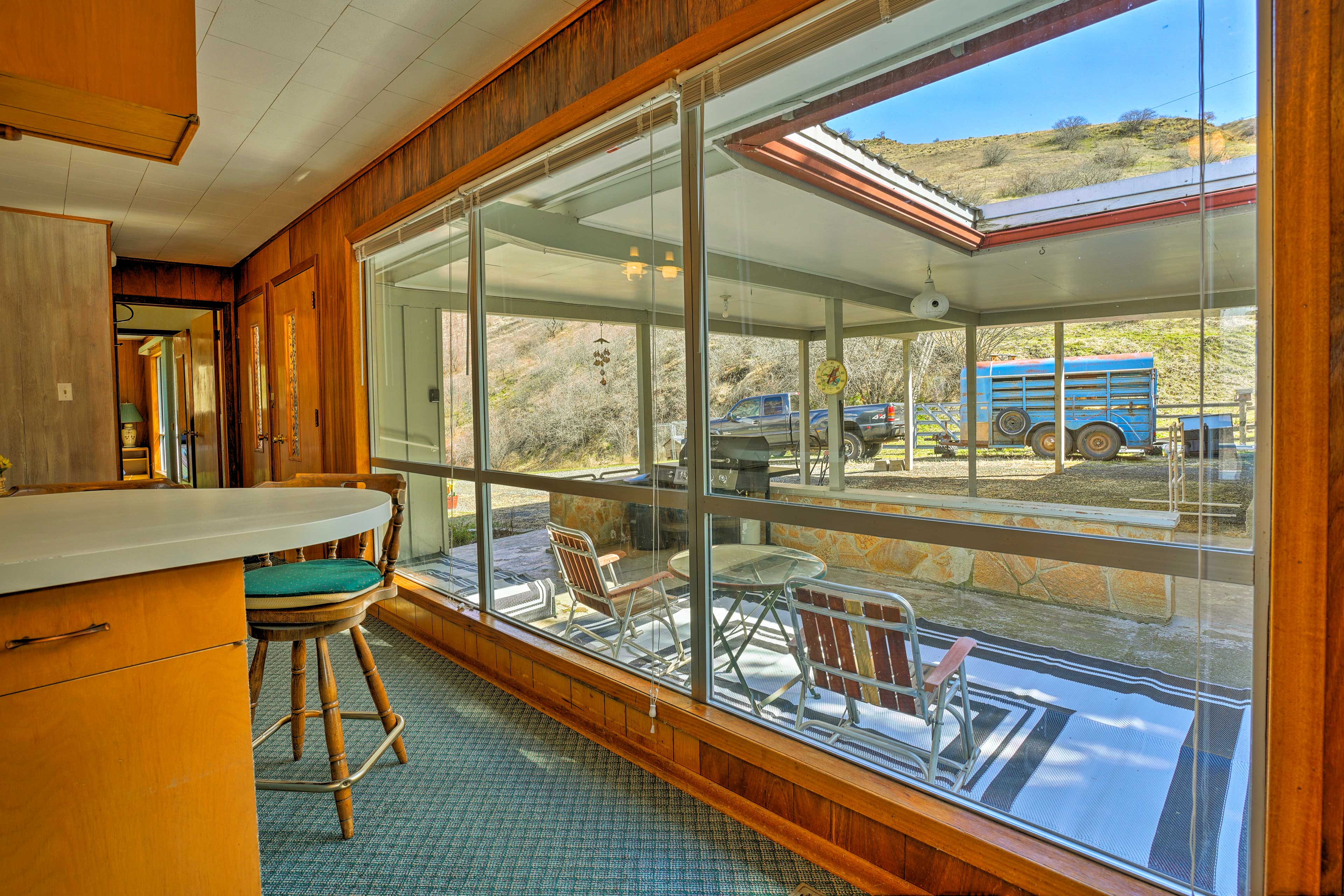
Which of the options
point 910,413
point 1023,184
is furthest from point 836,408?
point 1023,184

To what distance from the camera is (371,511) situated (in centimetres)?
141

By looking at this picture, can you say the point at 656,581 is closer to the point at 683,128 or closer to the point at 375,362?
the point at 683,128

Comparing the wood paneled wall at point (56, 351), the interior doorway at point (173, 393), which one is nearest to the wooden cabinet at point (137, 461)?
the interior doorway at point (173, 393)

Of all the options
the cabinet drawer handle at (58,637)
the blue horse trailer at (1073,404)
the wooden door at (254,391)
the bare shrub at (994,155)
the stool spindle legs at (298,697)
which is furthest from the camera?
the wooden door at (254,391)

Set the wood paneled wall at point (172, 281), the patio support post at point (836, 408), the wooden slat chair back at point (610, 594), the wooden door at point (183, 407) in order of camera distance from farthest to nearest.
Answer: the wooden door at point (183, 407), the wood paneled wall at point (172, 281), the wooden slat chair back at point (610, 594), the patio support post at point (836, 408)

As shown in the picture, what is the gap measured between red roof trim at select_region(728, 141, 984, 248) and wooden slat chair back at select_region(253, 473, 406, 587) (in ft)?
4.59

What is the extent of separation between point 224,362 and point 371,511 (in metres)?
5.99

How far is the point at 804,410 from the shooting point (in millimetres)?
1866

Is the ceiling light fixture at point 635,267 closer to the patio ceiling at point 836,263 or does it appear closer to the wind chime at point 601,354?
the patio ceiling at point 836,263

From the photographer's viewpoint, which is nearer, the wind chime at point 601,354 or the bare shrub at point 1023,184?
the bare shrub at point 1023,184

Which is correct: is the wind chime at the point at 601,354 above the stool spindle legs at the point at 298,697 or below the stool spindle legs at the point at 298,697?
above

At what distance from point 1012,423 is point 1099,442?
0.17m

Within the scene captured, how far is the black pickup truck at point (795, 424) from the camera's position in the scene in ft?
5.57

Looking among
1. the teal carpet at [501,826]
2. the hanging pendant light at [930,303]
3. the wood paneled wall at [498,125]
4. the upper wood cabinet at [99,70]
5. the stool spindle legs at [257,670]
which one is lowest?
the teal carpet at [501,826]
